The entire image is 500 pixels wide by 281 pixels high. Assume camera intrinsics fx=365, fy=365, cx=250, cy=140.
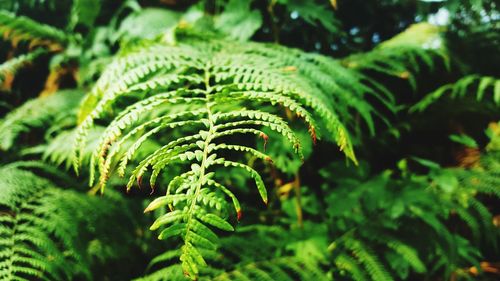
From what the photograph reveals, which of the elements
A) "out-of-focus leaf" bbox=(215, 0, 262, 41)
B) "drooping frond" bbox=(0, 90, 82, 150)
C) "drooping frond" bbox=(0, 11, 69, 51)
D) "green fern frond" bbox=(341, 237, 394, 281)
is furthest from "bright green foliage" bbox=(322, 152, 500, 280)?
"drooping frond" bbox=(0, 11, 69, 51)

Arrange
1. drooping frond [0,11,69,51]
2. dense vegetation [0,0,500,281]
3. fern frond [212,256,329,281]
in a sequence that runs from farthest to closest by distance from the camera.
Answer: drooping frond [0,11,69,51], fern frond [212,256,329,281], dense vegetation [0,0,500,281]

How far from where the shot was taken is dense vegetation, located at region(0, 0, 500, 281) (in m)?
0.98

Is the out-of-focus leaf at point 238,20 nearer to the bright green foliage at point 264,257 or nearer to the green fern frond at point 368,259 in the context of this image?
the bright green foliage at point 264,257

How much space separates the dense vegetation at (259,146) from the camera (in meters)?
0.98

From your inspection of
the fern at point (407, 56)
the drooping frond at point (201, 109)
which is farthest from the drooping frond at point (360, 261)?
the fern at point (407, 56)

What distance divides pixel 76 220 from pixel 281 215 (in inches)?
33.1

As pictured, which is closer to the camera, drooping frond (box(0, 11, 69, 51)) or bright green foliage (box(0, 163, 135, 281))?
bright green foliage (box(0, 163, 135, 281))

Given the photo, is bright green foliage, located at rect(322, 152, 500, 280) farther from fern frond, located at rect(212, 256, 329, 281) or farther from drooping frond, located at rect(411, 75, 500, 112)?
drooping frond, located at rect(411, 75, 500, 112)

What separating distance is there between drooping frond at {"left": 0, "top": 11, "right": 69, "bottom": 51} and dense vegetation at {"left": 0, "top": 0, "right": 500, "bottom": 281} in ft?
0.03

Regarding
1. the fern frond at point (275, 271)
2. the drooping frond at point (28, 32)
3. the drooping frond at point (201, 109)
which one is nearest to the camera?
the drooping frond at point (201, 109)

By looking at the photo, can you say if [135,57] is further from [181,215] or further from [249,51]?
[181,215]

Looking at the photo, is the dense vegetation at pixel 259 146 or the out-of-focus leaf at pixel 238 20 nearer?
the dense vegetation at pixel 259 146

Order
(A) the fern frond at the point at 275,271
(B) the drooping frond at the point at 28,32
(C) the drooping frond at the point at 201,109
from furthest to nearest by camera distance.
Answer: (B) the drooping frond at the point at 28,32 < (A) the fern frond at the point at 275,271 < (C) the drooping frond at the point at 201,109

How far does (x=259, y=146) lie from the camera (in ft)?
4.53
